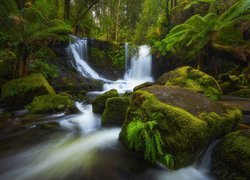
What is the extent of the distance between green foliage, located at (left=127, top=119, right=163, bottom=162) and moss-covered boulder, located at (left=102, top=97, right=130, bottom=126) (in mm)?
1522

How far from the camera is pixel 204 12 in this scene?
11.4 meters

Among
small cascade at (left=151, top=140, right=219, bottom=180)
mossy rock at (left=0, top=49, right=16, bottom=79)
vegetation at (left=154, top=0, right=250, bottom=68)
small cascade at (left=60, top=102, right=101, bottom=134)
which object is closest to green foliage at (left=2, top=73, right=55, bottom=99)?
mossy rock at (left=0, top=49, right=16, bottom=79)

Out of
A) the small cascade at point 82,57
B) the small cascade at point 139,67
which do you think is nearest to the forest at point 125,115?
the small cascade at point 82,57

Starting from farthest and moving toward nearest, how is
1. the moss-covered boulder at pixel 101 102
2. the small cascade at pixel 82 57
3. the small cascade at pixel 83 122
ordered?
the small cascade at pixel 82 57 < the moss-covered boulder at pixel 101 102 < the small cascade at pixel 83 122

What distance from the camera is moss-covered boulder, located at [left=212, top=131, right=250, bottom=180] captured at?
2467mm

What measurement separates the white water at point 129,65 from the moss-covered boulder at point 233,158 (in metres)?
8.37

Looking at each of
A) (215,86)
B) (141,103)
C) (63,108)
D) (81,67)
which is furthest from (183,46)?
(141,103)

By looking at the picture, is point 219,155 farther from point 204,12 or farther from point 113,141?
point 204,12

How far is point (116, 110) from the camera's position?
468cm

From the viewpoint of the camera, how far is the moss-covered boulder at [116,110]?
4629mm

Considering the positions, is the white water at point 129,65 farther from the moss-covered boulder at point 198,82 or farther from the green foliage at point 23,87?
the moss-covered boulder at point 198,82

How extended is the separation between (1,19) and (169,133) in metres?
6.15

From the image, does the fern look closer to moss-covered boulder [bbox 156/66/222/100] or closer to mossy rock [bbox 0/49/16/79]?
moss-covered boulder [bbox 156/66/222/100]

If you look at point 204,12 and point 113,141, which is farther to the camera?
point 204,12
